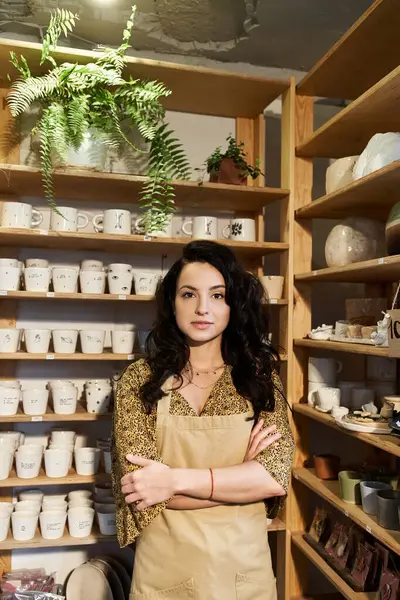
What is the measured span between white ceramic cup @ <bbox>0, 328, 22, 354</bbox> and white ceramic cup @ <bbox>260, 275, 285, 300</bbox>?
40.3 inches

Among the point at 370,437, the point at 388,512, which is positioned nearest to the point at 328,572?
the point at 388,512

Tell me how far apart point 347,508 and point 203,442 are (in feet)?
2.16

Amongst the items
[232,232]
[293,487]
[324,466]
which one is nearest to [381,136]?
[232,232]

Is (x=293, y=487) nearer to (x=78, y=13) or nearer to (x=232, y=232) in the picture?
(x=232, y=232)

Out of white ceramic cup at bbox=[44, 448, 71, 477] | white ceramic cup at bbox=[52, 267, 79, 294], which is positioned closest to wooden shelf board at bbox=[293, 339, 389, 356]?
white ceramic cup at bbox=[52, 267, 79, 294]

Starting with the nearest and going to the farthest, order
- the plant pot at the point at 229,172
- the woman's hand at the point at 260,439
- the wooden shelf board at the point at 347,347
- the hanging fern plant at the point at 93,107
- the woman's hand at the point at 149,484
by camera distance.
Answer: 1. the woman's hand at the point at 149,484
2. the woman's hand at the point at 260,439
3. the wooden shelf board at the point at 347,347
4. the hanging fern plant at the point at 93,107
5. the plant pot at the point at 229,172

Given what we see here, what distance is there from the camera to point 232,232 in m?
2.30

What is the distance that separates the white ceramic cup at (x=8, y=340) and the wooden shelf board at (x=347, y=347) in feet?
3.75

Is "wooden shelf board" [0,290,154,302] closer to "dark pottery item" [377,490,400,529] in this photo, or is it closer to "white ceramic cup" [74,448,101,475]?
"white ceramic cup" [74,448,101,475]

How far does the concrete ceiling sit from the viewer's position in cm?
232

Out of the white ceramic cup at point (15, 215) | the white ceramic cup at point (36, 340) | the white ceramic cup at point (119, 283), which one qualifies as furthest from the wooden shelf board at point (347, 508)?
the white ceramic cup at point (15, 215)

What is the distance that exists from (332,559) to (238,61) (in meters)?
2.36

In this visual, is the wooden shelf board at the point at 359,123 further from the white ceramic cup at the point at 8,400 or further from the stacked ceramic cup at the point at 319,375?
the white ceramic cup at the point at 8,400

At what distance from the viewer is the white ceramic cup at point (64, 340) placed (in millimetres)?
2100
